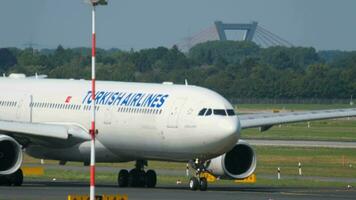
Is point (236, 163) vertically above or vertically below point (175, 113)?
below

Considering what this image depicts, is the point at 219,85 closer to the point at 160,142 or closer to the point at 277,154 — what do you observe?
the point at 277,154

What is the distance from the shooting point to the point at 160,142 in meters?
52.2

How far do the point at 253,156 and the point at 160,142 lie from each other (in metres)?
4.38

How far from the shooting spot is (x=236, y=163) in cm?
5484

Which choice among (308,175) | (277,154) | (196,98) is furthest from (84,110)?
(277,154)

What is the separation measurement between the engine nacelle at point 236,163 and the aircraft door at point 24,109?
814 cm

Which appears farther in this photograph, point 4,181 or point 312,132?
point 312,132

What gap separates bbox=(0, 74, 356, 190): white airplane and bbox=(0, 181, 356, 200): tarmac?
1.02 metres

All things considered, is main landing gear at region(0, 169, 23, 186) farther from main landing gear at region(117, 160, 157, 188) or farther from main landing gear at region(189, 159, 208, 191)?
main landing gear at region(189, 159, 208, 191)

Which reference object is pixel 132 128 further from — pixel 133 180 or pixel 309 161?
pixel 309 161

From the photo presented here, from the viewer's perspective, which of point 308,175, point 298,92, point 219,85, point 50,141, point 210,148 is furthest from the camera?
point 298,92

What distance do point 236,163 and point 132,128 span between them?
4.59m

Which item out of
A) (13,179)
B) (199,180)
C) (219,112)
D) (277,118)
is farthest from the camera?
(277,118)

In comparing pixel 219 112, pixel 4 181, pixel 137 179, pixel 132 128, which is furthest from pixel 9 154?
pixel 219 112
